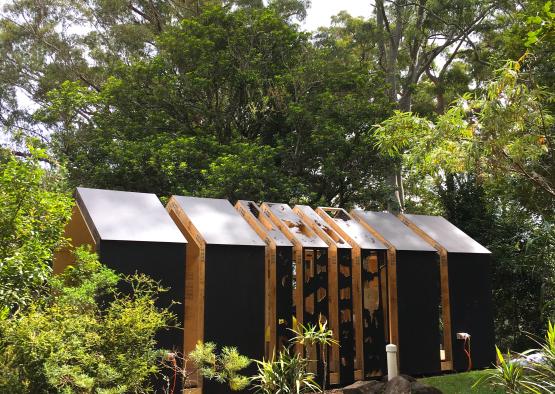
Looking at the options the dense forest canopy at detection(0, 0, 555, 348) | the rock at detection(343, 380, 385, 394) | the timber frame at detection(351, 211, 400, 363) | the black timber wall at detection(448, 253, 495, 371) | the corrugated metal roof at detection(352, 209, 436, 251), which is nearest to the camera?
the rock at detection(343, 380, 385, 394)

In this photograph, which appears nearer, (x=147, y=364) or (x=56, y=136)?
(x=147, y=364)

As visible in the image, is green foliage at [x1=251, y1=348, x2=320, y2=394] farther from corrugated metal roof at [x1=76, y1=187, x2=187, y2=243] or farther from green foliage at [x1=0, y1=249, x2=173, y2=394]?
corrugated metal roof at [x1=76, y1=187, x2=187, y2=243]

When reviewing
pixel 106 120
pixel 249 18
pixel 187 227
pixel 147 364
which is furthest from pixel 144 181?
pixel 147 364

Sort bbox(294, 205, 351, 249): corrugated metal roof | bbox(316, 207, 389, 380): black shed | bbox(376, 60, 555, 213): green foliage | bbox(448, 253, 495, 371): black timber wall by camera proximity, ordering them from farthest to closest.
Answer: bbox(448, 253, 495, 371): black timber wall → bbox(294, 205, 351, 249): corrugated metal roof → bbox(316, 207, 389, 380): black shed → bbox(376, 60, 555, 213): green foliage

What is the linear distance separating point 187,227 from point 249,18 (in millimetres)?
8891

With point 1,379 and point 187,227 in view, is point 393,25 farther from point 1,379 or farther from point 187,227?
point 1,379

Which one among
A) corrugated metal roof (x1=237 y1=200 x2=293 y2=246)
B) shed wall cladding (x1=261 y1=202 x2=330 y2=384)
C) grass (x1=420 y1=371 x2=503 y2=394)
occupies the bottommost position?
grass (x1=420 y1=371 x2=503 y2=394)

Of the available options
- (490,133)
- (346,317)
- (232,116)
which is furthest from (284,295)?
(232,116)

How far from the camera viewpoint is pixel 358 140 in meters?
12.8

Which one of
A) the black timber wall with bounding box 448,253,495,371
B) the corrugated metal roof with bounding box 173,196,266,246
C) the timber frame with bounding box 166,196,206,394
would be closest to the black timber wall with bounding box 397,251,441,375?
the black timber wall with bounding box 448,253,495,371

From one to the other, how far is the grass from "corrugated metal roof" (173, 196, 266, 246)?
289cm

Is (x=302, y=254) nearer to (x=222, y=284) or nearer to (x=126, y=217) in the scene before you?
(x=222, y=284)

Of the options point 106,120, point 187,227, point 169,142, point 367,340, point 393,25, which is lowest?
point 367,340

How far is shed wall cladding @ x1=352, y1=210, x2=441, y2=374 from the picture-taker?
7691 mm
